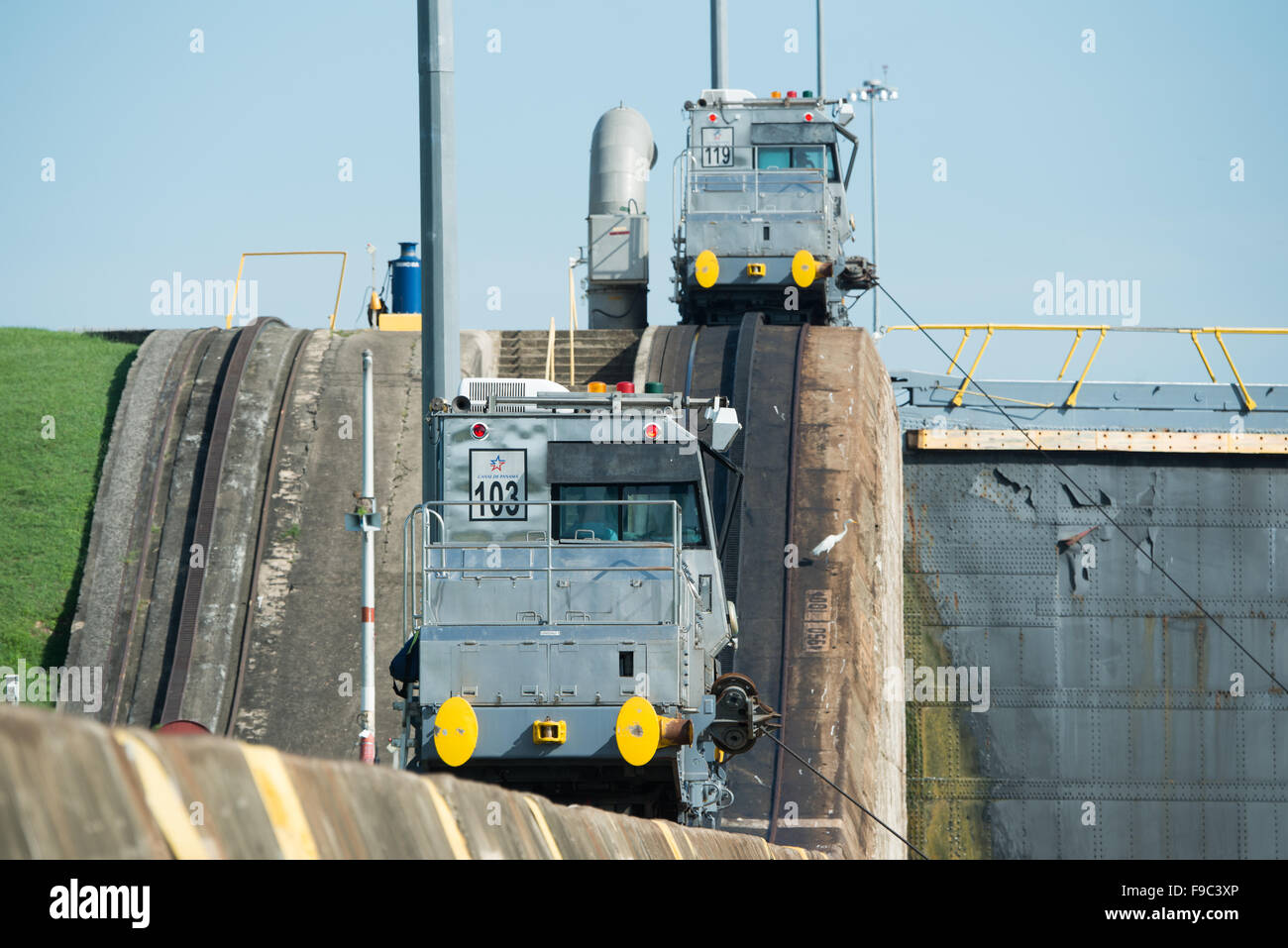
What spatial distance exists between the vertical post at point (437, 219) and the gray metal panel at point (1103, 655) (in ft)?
45.8

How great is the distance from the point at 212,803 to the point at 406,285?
2837 centimetres

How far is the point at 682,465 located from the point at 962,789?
13941 millimetres

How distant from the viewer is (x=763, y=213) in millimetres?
27297

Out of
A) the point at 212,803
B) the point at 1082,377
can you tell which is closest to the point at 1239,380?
the point at 1082,377

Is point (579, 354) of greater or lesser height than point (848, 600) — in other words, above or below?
above

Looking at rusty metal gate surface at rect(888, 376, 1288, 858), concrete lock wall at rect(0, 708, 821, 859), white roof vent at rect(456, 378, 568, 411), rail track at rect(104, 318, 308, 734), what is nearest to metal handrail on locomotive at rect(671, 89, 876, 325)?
rusty metal gate surface at rect(888, 376, 1288, 858)

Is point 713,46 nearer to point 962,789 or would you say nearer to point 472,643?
point 962,789

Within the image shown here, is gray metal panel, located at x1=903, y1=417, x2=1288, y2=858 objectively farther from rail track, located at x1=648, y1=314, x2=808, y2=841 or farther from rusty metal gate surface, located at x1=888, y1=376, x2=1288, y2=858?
rail track, located at x1=648, y1=314, x2=808, y2=841

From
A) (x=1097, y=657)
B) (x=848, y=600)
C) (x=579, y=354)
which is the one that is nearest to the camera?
(x=848, y=600)

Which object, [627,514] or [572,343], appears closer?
[627,514]

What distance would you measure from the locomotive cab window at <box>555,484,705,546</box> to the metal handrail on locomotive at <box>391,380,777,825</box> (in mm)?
14

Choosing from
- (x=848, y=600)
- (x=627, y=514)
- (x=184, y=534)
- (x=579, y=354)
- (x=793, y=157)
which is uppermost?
(x=793, y=157)

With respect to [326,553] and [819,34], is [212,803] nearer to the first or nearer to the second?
[326,553]

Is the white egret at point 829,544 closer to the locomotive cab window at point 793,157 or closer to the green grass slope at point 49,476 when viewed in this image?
the green grass slope at point 49,476
